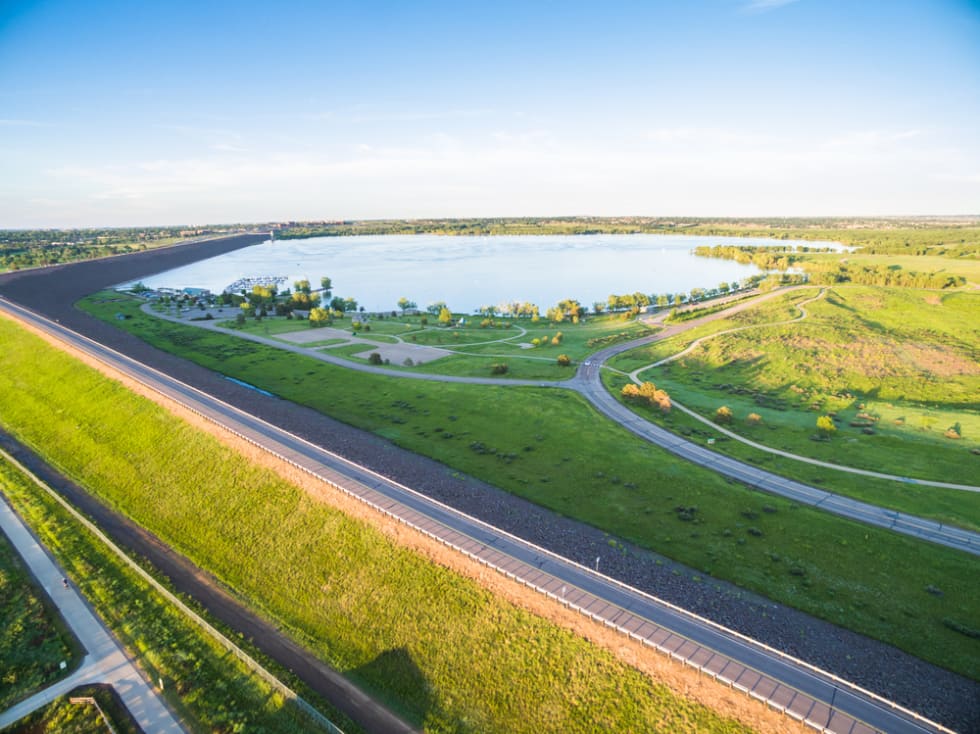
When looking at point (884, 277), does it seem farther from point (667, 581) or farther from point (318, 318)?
point (318, 318)

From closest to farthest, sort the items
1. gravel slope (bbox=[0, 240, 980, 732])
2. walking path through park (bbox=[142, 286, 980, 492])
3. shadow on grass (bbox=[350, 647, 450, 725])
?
shadow on grass (bbox=[350, 647, 450, 725]) < gravel slope (bbox=[0, 240, 980, 732]) < walking path through park (bbox=[142, 286, 980, 492])

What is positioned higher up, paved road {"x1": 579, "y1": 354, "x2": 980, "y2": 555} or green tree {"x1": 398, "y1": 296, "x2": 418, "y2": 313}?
green tree {"x1": 398, "y1": 296, "x2": 418, "y2": 313}

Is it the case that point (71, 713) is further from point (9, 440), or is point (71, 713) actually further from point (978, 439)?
point (978, 439)

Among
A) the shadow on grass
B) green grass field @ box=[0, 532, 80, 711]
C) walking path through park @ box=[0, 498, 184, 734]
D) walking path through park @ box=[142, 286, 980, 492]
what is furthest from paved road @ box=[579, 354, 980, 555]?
green grass field @ box=[0, 532, 80, 711]

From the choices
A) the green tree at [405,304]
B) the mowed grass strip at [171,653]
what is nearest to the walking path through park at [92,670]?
the mowed grass strip at [171,653]

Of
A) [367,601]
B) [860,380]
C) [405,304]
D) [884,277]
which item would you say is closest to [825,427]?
[860,380]

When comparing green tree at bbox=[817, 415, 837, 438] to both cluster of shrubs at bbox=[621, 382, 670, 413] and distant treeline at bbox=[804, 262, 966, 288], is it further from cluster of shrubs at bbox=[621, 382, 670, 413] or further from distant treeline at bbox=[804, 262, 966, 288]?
distant treeline at bbox=[804, 262, 966, 288]

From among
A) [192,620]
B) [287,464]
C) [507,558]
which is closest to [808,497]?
[507,558]
